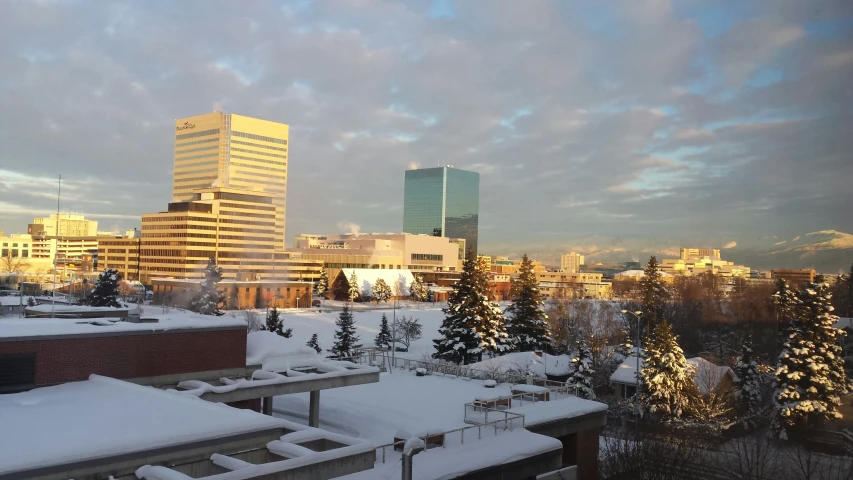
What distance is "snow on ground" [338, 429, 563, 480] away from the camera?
15.7 metres

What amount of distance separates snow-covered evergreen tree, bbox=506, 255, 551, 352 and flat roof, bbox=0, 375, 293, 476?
3903 cm

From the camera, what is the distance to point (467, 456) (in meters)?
17.1

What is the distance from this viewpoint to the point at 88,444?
10.0 metres

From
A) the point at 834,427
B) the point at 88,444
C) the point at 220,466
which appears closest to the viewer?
the point at 88,444

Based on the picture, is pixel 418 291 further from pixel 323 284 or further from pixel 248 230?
pixel 248 230

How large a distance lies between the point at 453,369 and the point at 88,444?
68.0 feet

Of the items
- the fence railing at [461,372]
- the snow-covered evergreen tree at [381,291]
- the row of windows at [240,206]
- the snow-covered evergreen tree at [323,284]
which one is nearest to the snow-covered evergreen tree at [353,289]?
the snow-covered evergreen tree at [381,291]

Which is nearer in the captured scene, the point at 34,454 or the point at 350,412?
the point at 34,454

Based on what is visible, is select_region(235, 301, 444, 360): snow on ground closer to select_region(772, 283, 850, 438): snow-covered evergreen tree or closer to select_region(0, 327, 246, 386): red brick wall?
select_region(772, 283, 850, 438): snow-covered evergreen tree

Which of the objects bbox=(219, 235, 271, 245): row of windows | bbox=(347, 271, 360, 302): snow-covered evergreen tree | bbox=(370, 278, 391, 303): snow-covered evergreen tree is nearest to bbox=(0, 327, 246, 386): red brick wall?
bbox=(347, 271, 360, 302): snow-covered evergreen tree

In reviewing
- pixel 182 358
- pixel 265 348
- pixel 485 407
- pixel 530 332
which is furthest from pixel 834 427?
pixel 182 358

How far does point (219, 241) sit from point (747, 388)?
127 metres

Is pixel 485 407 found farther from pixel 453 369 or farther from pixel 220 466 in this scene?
pixel 220 466

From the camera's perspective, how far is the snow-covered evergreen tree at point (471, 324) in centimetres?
4672
